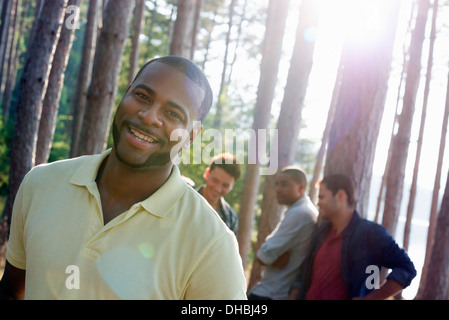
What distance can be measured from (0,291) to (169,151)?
2.62 feet

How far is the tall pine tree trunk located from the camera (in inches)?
199

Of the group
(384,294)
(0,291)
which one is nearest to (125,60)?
(384,294)

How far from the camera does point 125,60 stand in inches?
893

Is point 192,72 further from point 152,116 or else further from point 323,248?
point 323,248

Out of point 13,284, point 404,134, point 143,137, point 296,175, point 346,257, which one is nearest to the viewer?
point 143,137

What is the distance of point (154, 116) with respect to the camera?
70.5 inches

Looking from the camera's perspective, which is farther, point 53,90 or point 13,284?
point 53,90

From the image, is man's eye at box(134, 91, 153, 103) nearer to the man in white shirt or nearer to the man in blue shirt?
the man in blue shirt

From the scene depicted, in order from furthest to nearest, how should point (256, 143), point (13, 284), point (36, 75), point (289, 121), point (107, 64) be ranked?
1. point (256, 143)
2. point (289, 121)
3. point (107, 64)
4. point (36, 75)
5. point (13, 284)

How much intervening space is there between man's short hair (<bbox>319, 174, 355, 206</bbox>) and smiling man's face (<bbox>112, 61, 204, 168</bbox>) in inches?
120

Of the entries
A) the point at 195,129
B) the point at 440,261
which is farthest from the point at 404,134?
the point at 195,129

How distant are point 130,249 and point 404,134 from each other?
40.9 ft

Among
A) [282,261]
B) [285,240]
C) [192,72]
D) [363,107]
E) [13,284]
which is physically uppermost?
[363,107]
